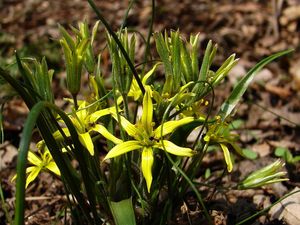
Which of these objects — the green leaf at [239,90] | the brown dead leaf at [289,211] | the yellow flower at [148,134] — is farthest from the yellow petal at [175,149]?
the brown dead leaf at [289,211]

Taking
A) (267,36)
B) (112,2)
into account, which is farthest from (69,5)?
(267,36)

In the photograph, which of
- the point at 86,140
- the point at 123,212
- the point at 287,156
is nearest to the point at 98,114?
the point at 86,140

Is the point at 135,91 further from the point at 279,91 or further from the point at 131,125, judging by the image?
the point at 279,91

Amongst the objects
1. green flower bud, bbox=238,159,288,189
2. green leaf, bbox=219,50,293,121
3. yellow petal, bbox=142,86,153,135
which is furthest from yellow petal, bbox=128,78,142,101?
A: green flower bud, bbox=238,159,288,189

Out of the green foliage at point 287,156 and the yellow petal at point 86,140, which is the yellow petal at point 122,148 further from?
the green foliage at point 287,156

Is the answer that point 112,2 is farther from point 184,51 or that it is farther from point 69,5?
point 184,51

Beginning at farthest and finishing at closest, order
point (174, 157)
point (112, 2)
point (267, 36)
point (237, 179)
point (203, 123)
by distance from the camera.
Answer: point (112, 2) → point (267, 36) → point (237, 179) → point (174, 157) → point (203, 123)
